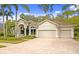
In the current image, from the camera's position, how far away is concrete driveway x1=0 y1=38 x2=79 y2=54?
199 inches

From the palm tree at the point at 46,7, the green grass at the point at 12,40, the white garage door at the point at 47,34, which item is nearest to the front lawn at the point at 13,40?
the green grass at the point at 12,40

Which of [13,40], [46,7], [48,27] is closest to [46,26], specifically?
[48,27]

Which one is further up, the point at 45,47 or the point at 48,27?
the point at 48,27

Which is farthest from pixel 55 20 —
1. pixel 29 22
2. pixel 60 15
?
pixel 29 22

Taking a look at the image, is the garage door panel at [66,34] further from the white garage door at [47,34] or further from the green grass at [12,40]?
the green grass at [12,40]

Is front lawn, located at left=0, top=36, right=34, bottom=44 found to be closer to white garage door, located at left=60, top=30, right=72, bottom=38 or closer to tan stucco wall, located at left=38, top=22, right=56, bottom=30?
tan stucco wall, located at left=38, top=22, right=56, bottom=30

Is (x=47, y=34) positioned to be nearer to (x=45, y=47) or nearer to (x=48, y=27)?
(x=48, y=27)

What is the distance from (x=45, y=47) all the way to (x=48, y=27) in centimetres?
35

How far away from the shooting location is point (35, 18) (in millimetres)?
5121

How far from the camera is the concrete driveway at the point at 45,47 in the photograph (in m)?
5.05

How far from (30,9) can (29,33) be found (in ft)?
Answer: 1.29

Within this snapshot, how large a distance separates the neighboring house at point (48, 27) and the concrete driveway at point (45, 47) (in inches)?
4.0

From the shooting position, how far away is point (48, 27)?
17.0 feet

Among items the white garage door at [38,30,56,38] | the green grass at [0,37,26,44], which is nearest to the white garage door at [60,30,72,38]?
the white garage door at [38,30,56,38]
